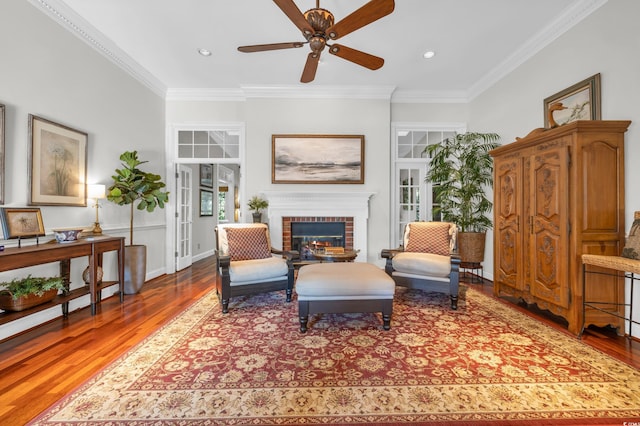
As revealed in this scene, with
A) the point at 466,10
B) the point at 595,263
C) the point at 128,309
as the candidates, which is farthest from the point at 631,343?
the point at 128,309

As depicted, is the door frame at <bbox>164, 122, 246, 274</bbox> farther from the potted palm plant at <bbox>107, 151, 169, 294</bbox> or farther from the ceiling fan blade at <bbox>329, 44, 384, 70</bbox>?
the ceiling fan blade at <bbox>329, 44, 384, 70</bbox>

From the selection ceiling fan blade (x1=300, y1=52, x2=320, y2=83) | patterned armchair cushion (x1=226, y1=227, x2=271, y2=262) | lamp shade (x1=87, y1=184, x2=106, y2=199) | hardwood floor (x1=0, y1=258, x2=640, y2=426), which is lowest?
hardwood floor (x1=0, y1=258, x2=640, y2=426)

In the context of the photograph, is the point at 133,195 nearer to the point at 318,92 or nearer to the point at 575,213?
the point at 318,92

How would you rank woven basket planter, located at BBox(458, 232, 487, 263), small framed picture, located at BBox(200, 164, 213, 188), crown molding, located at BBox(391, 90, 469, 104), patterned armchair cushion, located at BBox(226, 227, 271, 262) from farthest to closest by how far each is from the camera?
small framed picture, located at BBox(200, 164, 213, 188) < crown molding, located at BBox(391, 90, 469, 104) < woven basket planter, located at BBox(458, 232, 487, 263) < patterned armchair cushion, located at BBox(226, 227, 271, 262)

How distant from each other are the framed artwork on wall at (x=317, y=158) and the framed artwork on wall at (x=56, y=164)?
8.28 ft

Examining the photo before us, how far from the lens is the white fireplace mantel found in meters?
4.69

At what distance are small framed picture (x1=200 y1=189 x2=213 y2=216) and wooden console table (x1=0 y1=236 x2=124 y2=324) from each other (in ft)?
10.0

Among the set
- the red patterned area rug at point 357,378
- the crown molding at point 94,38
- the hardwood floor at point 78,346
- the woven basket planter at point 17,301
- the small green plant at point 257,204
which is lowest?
the hardwood floor at point 78,346

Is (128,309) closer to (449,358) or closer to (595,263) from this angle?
(449,358)

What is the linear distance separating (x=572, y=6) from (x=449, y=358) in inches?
146

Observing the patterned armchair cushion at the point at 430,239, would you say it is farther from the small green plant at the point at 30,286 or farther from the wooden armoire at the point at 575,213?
the small green plant at the point at 30,286

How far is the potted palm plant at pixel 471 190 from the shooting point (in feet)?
13.5

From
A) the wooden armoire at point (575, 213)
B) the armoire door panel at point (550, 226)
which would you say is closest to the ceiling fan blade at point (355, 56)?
the wooden armoire at point (575, 213)

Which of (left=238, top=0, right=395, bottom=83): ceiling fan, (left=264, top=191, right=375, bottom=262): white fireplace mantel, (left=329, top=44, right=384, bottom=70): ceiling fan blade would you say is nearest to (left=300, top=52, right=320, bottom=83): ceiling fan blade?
(left=238, top=0, right=395, bottom=83): ceiling fan
